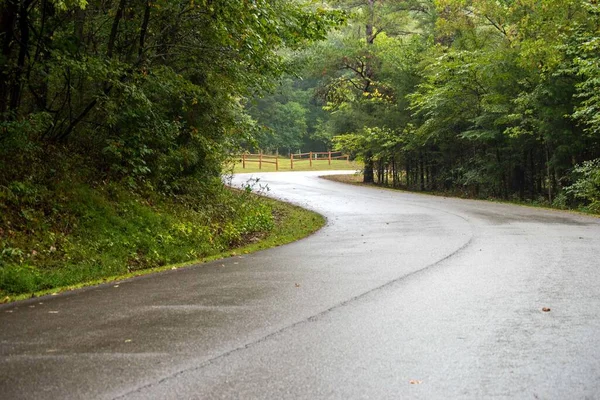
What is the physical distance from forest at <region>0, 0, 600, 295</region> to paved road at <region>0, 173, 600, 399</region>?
84.7 inches

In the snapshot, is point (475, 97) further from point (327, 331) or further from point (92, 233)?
point (327, 331)

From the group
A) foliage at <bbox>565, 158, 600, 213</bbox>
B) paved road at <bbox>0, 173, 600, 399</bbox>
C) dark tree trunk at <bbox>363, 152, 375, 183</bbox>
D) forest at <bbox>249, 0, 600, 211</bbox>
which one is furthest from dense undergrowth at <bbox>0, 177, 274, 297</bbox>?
dark tree trunk at <bbox>363, 152, 375, 183</bbox>

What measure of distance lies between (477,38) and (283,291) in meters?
21.9

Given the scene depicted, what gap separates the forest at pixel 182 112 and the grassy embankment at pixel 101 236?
35 mm

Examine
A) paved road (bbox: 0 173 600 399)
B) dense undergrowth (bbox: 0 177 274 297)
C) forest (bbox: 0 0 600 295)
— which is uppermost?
forest (bbox: 0 0 600 295)

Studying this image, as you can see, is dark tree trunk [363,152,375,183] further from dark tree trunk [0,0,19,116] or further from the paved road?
dark tree trunk [0,0,19,116]

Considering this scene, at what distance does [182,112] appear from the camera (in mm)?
14773

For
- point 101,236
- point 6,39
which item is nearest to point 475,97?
point 101,236

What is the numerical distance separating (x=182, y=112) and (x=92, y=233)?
5.45m

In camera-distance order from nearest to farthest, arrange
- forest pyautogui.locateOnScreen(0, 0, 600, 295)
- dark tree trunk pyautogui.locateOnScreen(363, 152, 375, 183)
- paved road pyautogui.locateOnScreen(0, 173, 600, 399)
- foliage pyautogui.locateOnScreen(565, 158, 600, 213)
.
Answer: paved road pyautogui.locateOnScreen(0, 173, 600, 399) < forest pyautogui.locateOnScreen(0, 0, 600, 295) < foliage pyautogui.locateOnScreen(565, 158, 600, 213) < dark tree trunk pyautogui.locateOnScreen(363, 152, 375, 183)

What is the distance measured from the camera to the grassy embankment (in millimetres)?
8344

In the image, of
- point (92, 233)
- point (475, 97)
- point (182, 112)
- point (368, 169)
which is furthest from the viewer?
point (368, 169)

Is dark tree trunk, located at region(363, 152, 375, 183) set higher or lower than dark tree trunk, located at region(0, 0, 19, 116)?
lower

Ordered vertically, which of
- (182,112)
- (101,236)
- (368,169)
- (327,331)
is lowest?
(327,331)
